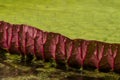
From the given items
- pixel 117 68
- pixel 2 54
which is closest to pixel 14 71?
pixel 2 54

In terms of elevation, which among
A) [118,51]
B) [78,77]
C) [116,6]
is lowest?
[78,77]

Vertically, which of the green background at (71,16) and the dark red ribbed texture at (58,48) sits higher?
the green background at (71,16)

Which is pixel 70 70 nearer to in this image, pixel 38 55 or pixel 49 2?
pixel 38 55

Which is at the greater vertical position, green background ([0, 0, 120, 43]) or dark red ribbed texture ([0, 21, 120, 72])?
green background ([0, 0, 120, 43])

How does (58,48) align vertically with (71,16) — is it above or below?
below

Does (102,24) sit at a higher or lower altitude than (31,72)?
higher

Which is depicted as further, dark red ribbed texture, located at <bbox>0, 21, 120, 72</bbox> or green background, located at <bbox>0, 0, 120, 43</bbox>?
green background, located at <bbox>0, 0, 120, 43</bbox>

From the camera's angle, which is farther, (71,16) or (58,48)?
(71,16)

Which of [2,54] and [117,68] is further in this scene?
[2,54]
